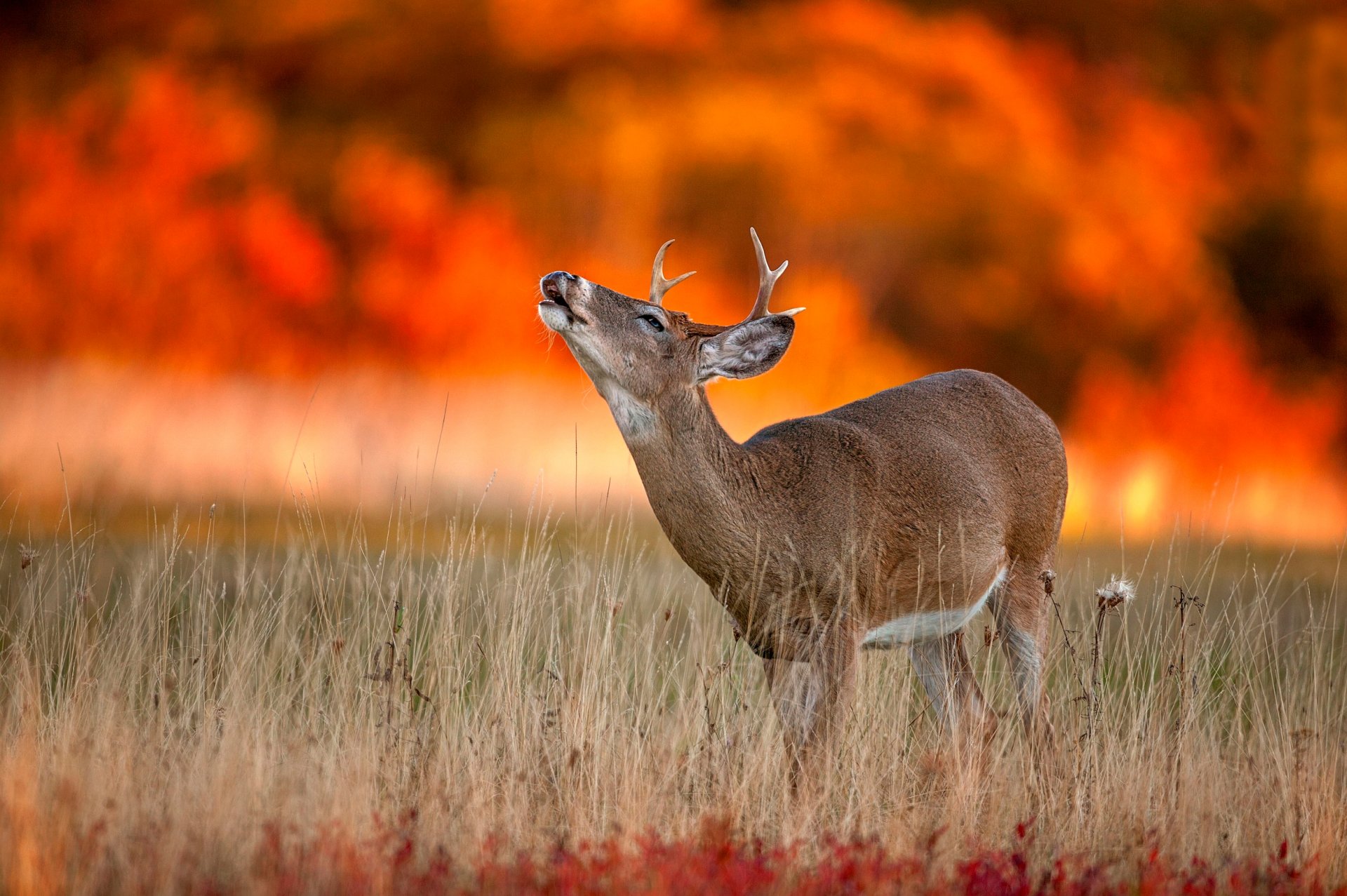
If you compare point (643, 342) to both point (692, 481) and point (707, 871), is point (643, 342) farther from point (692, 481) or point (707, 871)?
point (707, 871)

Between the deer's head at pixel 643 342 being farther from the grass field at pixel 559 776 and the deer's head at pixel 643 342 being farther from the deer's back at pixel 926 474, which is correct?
the grass field at pixel 559 776

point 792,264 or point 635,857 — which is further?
point 792,264

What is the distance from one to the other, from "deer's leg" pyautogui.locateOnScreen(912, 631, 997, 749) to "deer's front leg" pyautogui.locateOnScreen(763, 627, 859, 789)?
94cm

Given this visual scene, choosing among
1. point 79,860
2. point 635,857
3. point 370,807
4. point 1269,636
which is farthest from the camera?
point 1269,636

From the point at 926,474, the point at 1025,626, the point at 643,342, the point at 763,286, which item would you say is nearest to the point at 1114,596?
the point at 926,474

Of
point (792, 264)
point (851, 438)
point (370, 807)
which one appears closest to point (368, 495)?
point (792, 264)

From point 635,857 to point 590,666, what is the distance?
1734mm

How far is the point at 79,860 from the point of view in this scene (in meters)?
4.22

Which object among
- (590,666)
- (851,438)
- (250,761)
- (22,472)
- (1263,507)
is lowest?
(250,761)

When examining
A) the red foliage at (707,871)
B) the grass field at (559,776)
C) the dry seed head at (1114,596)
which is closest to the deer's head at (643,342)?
the grass field at (559,776)

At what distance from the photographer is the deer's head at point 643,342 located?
19.3ft

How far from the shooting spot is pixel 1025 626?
6934 millimetres

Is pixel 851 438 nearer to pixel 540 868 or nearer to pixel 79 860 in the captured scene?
pixel 540 868

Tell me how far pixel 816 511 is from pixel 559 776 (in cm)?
149
